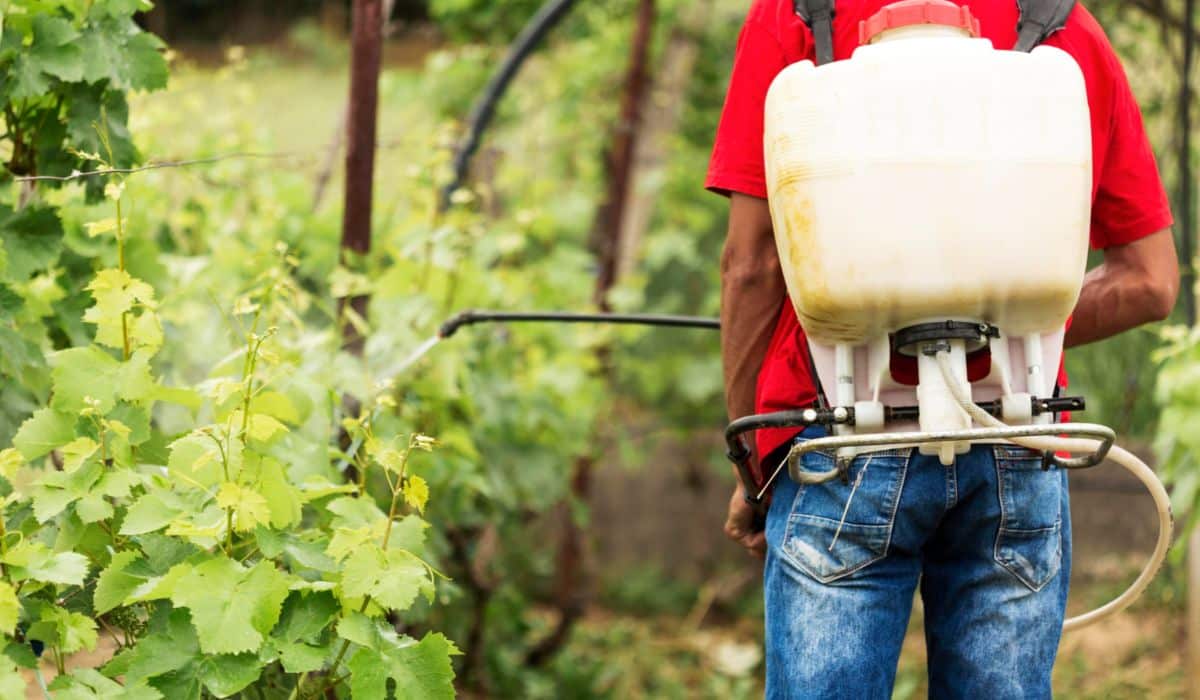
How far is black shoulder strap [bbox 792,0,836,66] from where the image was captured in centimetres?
179

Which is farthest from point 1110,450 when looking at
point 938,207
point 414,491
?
point 414,491

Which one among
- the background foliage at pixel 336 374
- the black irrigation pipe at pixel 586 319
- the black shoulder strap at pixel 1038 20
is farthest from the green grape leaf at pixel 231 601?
the black shoulder strap at pixel 1038 20

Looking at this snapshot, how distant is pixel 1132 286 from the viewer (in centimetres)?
199

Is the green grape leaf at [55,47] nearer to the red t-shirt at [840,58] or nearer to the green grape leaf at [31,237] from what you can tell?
the green grape leaf at [31,237]

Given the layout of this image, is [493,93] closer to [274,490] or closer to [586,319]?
[586,319]

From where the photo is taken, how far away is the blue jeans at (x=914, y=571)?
184 cm

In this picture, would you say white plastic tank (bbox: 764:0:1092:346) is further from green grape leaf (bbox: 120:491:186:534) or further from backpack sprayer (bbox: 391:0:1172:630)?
green grape leaf (bbox: 120:491:186:534)

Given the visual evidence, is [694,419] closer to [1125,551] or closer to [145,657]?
[1125,551]

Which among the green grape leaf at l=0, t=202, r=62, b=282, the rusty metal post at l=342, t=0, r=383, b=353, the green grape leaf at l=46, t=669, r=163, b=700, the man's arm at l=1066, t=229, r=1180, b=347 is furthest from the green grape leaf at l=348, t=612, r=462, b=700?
the rusty metal post at l=342, t=0, r=383, b=353

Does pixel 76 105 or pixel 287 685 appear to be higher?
pixel 76 105

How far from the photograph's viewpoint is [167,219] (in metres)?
3.63

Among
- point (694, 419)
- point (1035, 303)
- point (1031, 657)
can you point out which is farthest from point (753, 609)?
point (1035, 303)

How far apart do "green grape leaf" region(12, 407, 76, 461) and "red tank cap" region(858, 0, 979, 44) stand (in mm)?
1143

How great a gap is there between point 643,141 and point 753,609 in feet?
6.38
